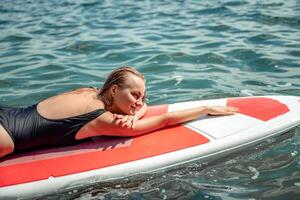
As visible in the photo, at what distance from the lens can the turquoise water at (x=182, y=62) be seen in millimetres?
3109

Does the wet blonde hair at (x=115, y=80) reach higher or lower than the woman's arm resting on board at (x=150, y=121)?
higher

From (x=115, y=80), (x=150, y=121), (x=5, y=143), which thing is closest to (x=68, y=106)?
(x=115, y=80)

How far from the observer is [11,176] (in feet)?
9.83

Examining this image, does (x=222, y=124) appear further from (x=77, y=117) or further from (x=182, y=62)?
(x=182, y=62)

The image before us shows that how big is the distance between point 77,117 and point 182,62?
3291mm

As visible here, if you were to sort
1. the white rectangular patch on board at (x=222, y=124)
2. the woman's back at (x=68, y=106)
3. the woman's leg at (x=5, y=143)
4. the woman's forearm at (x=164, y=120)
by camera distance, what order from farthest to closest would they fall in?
1. the white rectangular patch on board at (x=222, y=124)
2. the woman's forearm at (x=164, y=120)
3. the woman's back at (x=68, y=106)
4. the woman's leg at (x=5, y=143)

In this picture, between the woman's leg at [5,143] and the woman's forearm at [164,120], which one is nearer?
the woman's leg at [5,143]

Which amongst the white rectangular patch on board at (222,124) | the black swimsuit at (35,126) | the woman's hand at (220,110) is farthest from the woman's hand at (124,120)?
the woman's hand at (220,110)

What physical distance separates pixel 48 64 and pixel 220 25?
352cm

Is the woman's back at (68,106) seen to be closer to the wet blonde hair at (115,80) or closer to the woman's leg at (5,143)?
the wet blonde hair at (115,80)

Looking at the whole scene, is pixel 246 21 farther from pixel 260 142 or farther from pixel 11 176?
pixel 11 176

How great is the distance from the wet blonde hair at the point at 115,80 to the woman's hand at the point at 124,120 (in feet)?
0.46

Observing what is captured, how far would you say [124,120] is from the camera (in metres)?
3.23

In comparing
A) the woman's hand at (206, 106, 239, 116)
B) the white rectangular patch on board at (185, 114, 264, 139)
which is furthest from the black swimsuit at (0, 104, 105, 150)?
the woman's hand at (206, 106, 239, 116)
